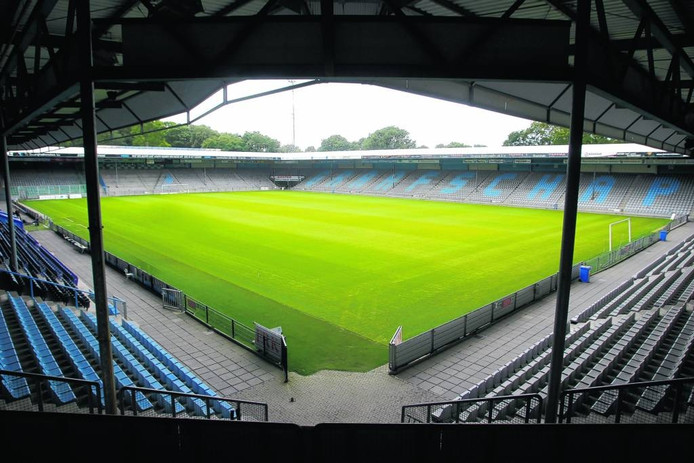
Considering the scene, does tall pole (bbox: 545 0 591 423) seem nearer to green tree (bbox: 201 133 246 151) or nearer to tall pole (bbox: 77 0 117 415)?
tall pole (bbox: 77 0 117 415)

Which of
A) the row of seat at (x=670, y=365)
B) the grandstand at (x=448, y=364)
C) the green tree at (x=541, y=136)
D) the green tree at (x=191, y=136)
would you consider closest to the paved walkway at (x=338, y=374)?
the grandstand at (x=448, y=364)

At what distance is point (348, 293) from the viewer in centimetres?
1822

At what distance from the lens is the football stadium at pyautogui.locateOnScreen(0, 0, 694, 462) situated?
189 inches

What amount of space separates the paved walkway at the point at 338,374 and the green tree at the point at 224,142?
99.9m

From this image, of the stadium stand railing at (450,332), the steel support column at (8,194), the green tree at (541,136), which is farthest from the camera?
the green tree at (541,136)

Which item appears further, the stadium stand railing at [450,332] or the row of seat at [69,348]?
the stadium stand railing at [450,332]

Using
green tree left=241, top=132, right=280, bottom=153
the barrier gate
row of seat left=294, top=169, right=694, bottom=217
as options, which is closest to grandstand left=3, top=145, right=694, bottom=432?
the barrier gate

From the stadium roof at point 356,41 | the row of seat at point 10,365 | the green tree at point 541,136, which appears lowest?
the row of seat at point 10,365

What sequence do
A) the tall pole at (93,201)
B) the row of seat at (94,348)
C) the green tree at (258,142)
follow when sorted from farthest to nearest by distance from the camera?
the green tree at (258,142) → the row of seat at (94,348) → the tall pole at (93,201)

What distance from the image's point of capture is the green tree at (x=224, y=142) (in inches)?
4326

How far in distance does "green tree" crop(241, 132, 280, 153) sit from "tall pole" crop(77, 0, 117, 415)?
11869 centimetres

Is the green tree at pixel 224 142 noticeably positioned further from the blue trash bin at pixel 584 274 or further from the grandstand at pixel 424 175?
the blue trash bin at pixel 584 274

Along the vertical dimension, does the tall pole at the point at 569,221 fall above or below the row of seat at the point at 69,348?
above

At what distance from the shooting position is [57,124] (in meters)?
15.5
